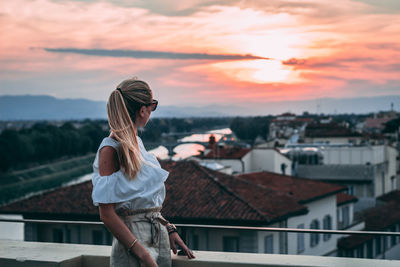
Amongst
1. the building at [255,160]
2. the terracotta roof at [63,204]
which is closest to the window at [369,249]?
the building at [255,160]

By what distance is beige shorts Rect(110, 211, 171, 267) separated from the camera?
1986 mm

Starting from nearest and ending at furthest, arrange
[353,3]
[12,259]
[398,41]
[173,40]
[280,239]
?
[12,259], [353,3], [280,239], [398,41], [173,40]

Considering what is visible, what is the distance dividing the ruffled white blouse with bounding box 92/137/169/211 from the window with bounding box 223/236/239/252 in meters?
13.4

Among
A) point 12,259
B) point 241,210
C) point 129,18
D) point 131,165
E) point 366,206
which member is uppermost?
point 129,18

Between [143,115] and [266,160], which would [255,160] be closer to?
[266,160]

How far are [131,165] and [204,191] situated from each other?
50.9 ft

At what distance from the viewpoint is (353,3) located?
14.6 m

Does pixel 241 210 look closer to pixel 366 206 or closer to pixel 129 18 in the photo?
pixel 129 18

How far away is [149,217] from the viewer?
203 centimetres

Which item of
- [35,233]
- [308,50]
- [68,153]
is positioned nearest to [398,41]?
Answer: [308,50]

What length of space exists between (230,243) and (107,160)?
1380 centimetres

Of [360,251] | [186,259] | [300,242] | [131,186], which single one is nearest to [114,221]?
[131,186]

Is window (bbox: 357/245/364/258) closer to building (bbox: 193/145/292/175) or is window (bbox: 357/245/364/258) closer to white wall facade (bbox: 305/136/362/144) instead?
building (bbox: 193/145/292/175)

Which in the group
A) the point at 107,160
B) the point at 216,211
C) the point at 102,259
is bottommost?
the point at 216,211
